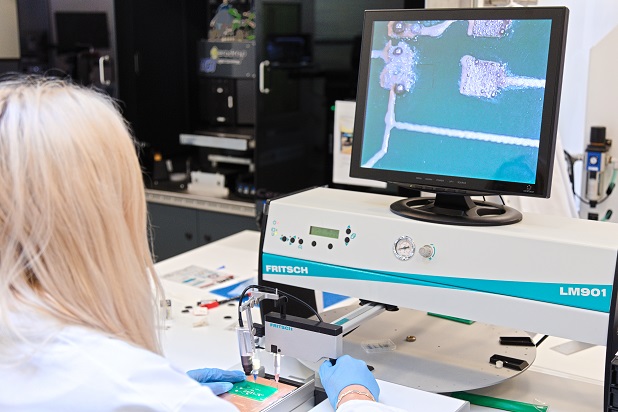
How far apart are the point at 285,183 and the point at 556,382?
213 centimetres

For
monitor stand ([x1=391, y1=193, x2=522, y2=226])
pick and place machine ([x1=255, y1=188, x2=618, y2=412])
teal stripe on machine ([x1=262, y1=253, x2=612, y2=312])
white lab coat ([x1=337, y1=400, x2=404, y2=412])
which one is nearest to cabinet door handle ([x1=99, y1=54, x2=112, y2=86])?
pick and place machine ([x1=255, y1=188, x2=618, y2=412])

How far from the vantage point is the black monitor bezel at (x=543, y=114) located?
1386 millimetres

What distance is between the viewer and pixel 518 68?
1426 millimetres

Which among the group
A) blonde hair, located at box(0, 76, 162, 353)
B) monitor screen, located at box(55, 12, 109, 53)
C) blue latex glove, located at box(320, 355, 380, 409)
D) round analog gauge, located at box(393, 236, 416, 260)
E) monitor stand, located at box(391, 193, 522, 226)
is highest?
monitor screen, located at box(55, 12, 109, 53)

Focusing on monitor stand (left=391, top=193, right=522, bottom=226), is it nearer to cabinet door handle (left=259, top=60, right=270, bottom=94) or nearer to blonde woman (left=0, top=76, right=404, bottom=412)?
blonde woman (left=0, top=76, right=404, bottom=412)

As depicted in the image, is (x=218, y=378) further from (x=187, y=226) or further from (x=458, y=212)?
(x=187, y=226)

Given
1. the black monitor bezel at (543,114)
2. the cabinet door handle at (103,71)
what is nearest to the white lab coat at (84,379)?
the black monitor bezel at (543,114)

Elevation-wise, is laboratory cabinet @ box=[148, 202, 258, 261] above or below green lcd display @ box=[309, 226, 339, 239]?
below

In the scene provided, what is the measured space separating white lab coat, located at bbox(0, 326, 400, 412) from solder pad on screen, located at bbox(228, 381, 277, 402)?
448 mm

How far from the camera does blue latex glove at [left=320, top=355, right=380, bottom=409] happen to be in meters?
1.35

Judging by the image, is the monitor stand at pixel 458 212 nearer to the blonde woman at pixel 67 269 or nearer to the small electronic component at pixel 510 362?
the small electronic component at pixel 510 362

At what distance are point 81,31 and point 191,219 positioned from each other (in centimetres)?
120

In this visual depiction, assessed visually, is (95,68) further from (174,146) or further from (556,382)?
(556,382)

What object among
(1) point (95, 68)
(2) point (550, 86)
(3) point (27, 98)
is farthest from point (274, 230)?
(1) point (95, 68)
